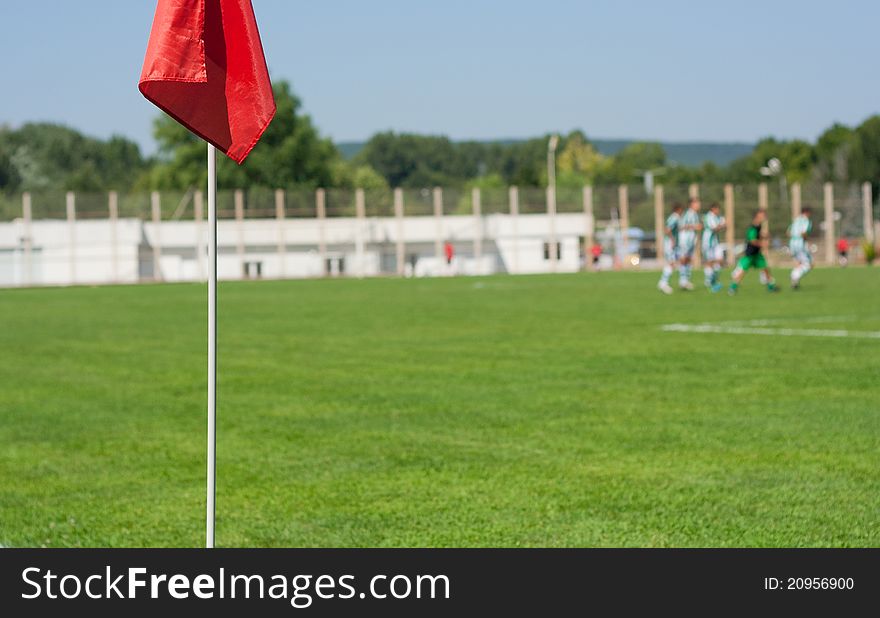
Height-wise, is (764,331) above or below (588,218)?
below

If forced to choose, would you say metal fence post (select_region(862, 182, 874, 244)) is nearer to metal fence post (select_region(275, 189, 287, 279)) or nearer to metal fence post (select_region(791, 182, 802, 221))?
metal fence post (select_region(791, 182, 802, 221))

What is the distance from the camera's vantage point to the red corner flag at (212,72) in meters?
5.25

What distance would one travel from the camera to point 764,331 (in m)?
18.5

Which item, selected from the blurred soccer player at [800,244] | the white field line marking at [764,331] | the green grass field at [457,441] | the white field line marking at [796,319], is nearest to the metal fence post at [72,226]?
the blurred soccer player at [800,244]

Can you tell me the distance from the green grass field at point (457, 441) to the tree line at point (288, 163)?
9624 cm

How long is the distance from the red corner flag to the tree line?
10619 cm

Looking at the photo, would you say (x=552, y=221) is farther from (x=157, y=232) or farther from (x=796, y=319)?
(x=796, y=319)

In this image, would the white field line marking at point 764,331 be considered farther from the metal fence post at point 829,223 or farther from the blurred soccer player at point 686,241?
the metal fence post at point 829,223

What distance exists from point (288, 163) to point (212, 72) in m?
116

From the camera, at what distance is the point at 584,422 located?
10.1 metres

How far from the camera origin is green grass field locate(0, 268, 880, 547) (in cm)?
671

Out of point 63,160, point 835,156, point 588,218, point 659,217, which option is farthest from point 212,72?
point 63,160

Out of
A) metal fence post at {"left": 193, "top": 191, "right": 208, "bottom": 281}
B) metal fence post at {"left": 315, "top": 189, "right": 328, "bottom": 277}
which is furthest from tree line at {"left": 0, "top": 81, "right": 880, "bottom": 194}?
metal fence post at {"left": 315, "top": 189, "right": 328, "bottom": 277}
